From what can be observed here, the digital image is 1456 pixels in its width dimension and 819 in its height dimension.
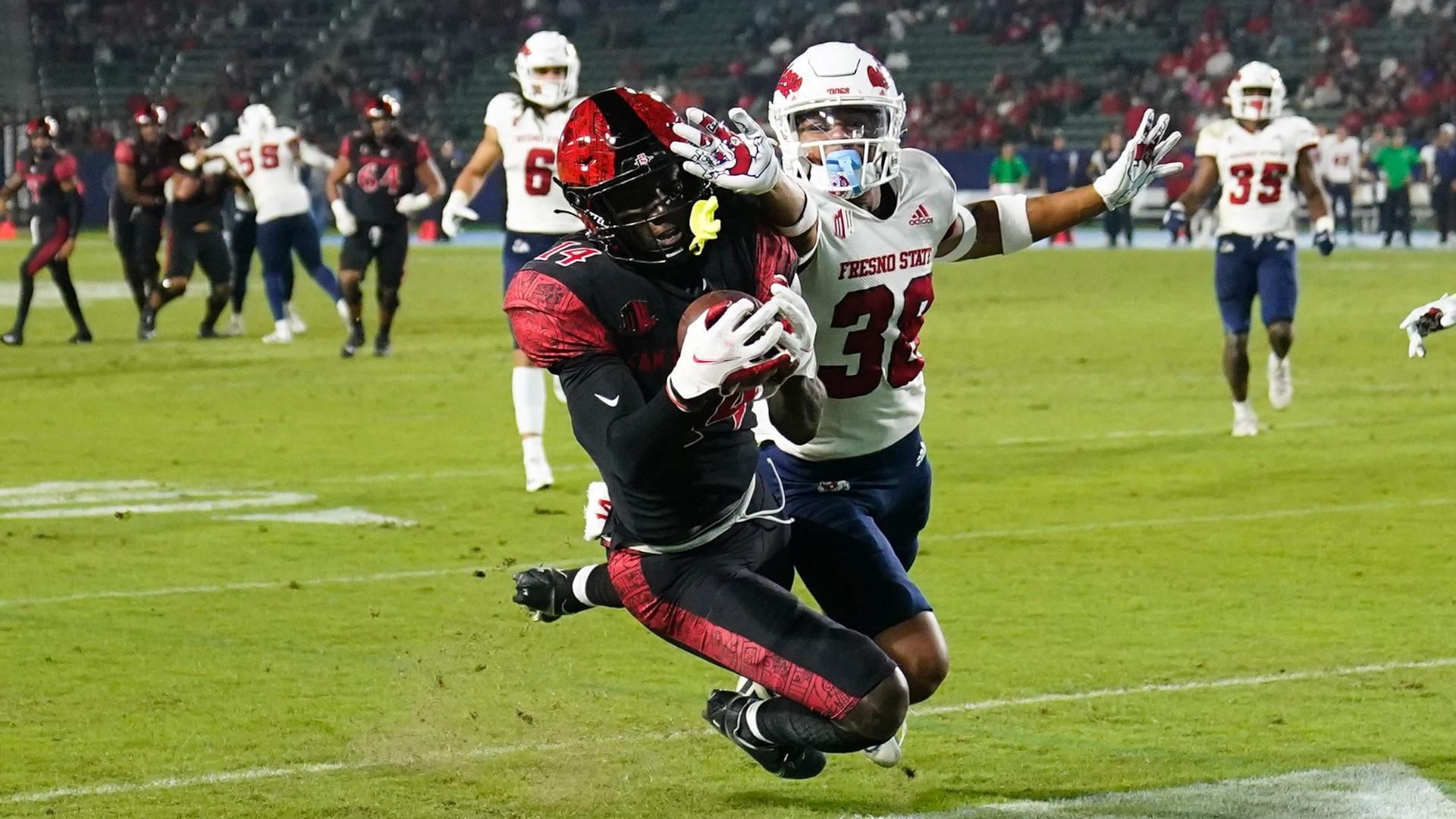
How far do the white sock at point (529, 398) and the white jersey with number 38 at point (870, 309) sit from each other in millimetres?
4506

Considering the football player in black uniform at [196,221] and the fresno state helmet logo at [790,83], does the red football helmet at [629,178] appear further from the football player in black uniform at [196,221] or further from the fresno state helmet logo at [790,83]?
the football player in black uniform at [196,221]

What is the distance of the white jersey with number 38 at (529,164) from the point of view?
32.8 ft

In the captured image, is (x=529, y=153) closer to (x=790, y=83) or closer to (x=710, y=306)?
(x=790, y=83)

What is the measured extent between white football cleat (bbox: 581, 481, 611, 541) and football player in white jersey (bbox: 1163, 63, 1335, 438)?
7002mm

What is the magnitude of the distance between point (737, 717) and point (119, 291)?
19382 millimetres

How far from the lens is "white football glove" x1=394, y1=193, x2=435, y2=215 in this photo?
14133 millimetres

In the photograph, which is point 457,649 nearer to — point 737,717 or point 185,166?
point 737,717

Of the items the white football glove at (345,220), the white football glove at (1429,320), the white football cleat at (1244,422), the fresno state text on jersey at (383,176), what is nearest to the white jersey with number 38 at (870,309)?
the white football glove at (1429,320)

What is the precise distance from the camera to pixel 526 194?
10.0m

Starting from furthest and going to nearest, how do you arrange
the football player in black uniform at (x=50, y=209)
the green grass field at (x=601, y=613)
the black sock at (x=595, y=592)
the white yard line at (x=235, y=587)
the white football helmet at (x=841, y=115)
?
the football player in black uniform at (x=50, y=209)
the white yard line at (x=235, y=587)
the green grass field at (x=601, y=613)
the white football helmet at (x=841, y=115)
the black sock at (x=595, y=592)

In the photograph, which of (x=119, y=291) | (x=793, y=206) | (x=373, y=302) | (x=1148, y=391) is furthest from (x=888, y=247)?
(x=119, y=291)

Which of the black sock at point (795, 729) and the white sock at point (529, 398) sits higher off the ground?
the black sock at point (795, 729)

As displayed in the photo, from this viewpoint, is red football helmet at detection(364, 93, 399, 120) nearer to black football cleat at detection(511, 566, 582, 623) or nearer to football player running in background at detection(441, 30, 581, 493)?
football player running in background at detection(441, 30, 581, 493)

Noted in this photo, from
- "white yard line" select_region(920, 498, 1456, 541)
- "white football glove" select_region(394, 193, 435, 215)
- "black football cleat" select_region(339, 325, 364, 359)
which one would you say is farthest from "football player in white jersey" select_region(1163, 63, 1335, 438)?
"black football cleat" select_region(339, 325, 364, 359)
